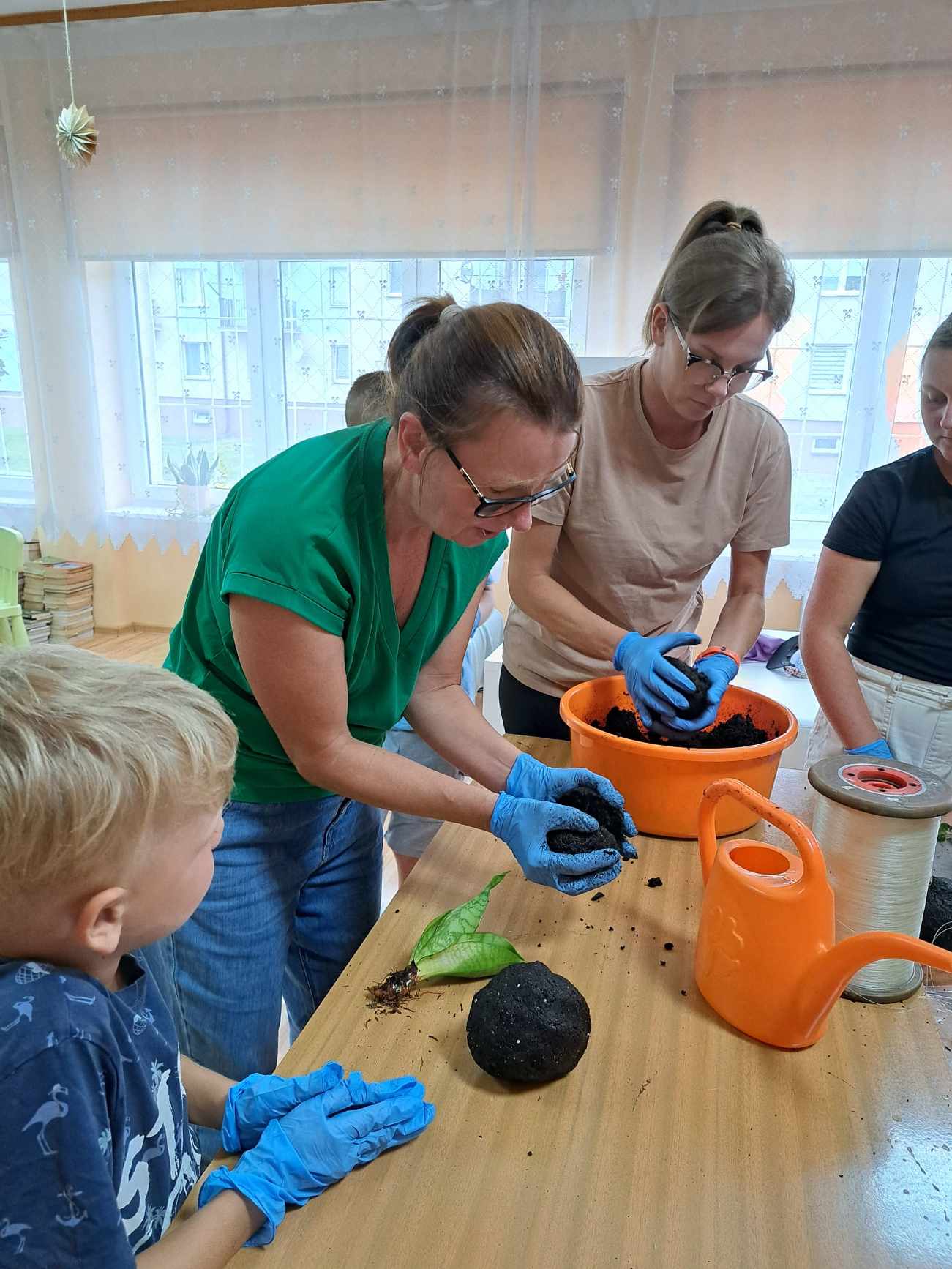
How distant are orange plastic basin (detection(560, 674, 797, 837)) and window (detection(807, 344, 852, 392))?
8.58 feet

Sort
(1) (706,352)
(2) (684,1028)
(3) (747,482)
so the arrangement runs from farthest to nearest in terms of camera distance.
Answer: (3) (747,482) → (1) (706,352) → (2) (684,1028)

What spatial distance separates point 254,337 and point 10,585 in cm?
167

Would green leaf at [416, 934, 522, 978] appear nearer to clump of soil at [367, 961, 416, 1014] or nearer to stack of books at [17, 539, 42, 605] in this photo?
clump of soil at [367, 961, 416, 1014]

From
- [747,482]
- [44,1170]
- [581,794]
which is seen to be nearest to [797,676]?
[747,482]

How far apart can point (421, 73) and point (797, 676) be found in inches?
117

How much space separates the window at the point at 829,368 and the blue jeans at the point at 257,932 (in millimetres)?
3016

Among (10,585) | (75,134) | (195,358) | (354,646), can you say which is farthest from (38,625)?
(354,646)

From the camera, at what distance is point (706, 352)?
1382 mm

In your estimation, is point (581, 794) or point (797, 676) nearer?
point (581, 794)

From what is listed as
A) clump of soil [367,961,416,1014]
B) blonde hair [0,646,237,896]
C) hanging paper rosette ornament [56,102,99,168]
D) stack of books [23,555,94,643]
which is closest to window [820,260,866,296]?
hanging paper rosette ornament [56,102,99,168]

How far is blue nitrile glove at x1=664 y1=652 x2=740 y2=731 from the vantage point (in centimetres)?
131

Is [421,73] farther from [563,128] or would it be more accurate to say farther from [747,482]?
[747,482]

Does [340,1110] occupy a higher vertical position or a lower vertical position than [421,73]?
lower

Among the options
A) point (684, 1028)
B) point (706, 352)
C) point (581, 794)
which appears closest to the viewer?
point (684, 1028)
